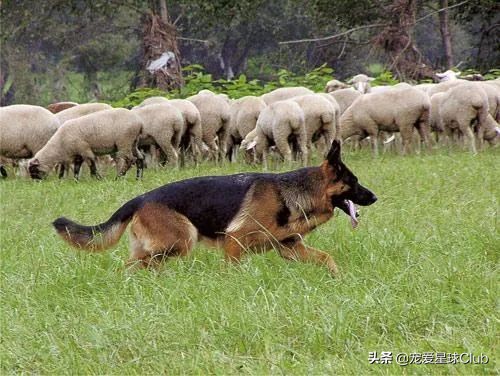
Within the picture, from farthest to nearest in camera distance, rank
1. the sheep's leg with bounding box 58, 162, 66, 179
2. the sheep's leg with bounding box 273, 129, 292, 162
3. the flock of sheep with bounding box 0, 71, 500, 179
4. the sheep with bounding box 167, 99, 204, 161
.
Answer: the sheep with bounding box 167, 99, 204, 161 < the sheep's leg with bounding box 58, 162, 66, 179 < the sheep's leg with bounding box 273, 129, 292, 162 < the flock of sheep with bounding box 0, 71, 500, 179

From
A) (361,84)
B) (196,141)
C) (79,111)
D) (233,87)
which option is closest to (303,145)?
(196,141)

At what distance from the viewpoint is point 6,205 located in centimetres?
1200

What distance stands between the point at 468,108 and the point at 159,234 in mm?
9914

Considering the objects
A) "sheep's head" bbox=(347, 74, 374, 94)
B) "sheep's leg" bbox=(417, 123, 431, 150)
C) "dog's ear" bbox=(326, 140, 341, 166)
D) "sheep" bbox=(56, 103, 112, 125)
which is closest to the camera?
"dog's ear" bbox=(326, 140, 341, 166)

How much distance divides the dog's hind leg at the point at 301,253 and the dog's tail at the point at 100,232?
41.1 inches

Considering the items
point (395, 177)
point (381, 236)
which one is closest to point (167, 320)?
point (381, 236)

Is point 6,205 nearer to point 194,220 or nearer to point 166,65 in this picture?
point 194,220

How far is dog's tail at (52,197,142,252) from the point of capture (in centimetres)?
671

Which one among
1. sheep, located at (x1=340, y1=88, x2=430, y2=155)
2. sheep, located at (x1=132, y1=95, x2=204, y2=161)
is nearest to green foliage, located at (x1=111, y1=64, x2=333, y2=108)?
sheep, located at (x1=132, y1=95, x2=204, y2=161)

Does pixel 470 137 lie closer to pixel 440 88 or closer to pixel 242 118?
Result: pixel 440 88

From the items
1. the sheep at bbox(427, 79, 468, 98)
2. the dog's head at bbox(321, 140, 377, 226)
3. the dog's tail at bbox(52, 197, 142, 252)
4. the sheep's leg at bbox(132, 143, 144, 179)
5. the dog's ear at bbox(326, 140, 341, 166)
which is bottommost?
the sheep's leg at bbox(132, 143, 144, 179)

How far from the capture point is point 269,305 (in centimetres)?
539

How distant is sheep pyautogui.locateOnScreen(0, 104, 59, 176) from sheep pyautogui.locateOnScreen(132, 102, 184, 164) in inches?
68.7

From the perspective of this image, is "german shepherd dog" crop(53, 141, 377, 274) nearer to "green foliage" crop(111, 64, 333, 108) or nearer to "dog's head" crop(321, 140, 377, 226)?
"dog's head" crop(321, 140, 377, 226)
